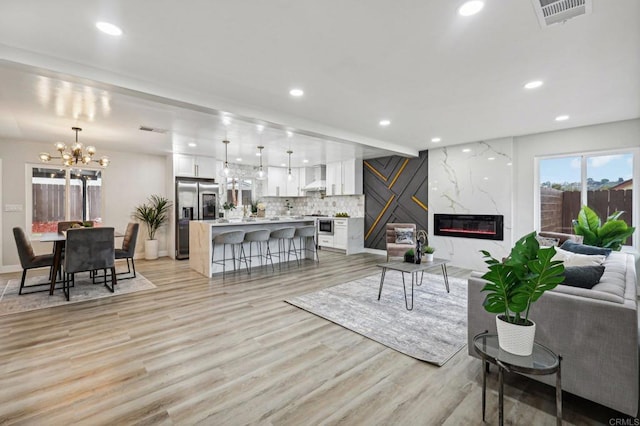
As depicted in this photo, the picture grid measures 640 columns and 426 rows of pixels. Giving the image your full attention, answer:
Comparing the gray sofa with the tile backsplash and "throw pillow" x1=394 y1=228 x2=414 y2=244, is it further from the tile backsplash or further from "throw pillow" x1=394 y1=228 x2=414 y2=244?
the tile backsplash

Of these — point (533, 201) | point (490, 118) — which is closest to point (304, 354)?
point (490, 118)

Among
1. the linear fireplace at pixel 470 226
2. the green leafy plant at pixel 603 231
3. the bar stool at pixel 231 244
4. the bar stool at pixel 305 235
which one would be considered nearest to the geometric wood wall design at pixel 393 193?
the linear fireplace at pixel 470 226

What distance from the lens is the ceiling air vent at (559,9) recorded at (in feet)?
6.30

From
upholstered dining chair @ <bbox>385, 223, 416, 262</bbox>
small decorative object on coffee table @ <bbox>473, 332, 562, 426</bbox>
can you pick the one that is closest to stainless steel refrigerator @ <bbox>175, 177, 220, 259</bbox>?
upholstered dining chair @ <bbox>385, 223, 416, 262</bbox>

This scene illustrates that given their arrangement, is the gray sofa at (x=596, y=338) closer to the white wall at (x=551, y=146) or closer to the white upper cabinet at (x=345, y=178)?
the white wall at (x=551, y=146)

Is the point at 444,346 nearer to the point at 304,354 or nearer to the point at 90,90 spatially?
the point at 304,354

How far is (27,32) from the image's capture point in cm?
227

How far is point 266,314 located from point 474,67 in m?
3.43

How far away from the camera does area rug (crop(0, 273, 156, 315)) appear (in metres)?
3.80

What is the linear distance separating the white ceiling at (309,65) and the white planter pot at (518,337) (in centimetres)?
204

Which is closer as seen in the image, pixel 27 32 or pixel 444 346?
pixel 27 32

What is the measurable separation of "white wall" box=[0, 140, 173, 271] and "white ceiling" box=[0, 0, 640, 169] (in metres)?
1.51

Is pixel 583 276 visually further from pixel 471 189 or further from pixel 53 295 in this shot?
pixel 53 295

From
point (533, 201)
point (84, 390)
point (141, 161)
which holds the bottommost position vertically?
point (84, 390)
